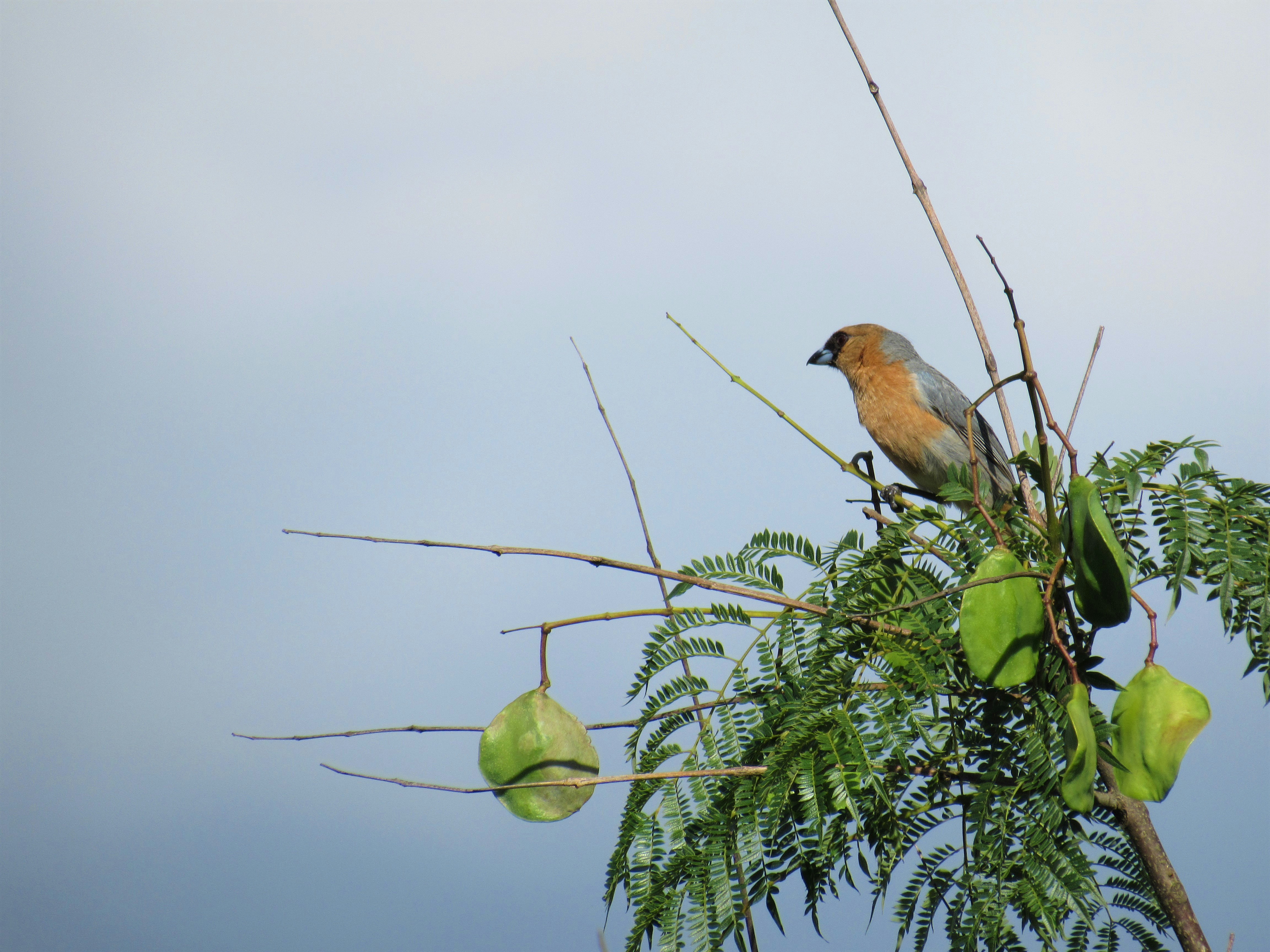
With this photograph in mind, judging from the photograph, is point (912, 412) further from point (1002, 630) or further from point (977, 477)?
point (1002, 630)

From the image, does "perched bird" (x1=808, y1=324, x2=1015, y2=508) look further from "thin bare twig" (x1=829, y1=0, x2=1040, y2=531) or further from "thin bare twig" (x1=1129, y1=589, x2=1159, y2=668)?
"thin bare twig" (x1=1129, y1=589, x2=1159, y2=668)

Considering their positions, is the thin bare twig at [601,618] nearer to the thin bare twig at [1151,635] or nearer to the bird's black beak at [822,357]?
the thin bare twig at [1151,635]

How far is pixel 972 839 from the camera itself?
6.14 feet

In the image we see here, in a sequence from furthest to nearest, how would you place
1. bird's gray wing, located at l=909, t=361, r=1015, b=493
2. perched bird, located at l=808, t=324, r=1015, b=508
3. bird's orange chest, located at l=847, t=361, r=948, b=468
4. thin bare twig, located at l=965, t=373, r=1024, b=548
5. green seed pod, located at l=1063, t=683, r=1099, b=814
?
bird's orange chest, located at l=847, t=361, r=948, b=468
perched bird, located at l=808, t=324, r=1015, b=508
bird's gray wing, located at l=909, t=361, r=1015, b=493
thin bare twig, located at l=965, t=373, r=1024, b=548
green seed pod, located at l=1063, t=683, r=1099, b=814

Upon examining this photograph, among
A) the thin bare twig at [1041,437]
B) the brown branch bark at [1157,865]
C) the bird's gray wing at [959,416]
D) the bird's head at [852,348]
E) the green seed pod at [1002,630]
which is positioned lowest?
the brown branch bark at [1157,865]

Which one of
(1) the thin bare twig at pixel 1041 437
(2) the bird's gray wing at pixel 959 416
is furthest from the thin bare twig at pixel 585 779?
(2) the bird's gray wing at pixel 959 416

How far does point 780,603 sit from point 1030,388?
61 centimetres

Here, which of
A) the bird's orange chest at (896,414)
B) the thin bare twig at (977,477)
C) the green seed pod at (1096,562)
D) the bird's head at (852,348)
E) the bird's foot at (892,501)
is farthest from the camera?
the bird's head at (852,348)

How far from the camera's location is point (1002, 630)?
1607 mm

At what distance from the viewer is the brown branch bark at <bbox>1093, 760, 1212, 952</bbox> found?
206 centimetres

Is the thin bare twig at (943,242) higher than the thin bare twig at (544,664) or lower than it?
higher

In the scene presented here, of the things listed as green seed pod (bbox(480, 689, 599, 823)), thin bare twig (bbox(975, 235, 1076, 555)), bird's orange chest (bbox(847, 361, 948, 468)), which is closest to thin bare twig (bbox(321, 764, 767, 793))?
green seed pod (bbox(480, 689, 599, 823))

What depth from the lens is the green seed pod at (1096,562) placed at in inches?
58.3

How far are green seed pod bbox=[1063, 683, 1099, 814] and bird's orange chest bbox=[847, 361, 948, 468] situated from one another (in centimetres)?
454
